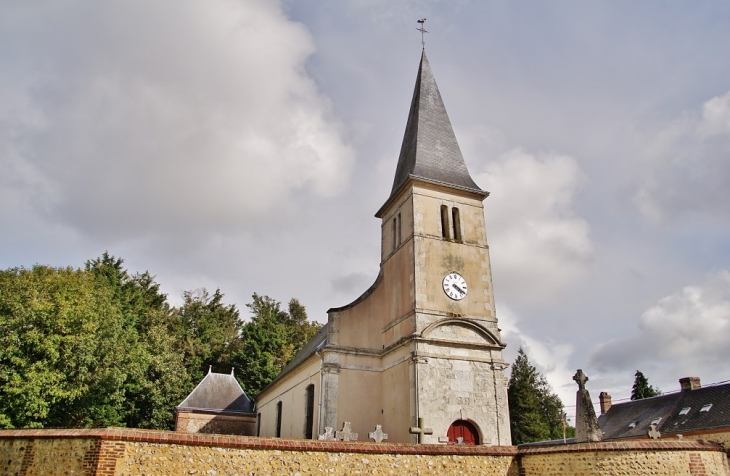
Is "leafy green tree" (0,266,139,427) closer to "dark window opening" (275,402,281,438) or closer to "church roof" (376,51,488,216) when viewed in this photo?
"dark window opening" (275,402,281,438)

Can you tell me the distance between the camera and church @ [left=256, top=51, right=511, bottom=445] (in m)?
18.0

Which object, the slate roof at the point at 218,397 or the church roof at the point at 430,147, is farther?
the slate roof at the point at 218,397

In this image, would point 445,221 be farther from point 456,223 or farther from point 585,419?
point 585,419

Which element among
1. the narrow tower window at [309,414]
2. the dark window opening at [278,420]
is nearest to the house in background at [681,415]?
the narrow tower window at [309,414]

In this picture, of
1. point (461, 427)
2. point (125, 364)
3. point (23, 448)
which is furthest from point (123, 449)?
point (125, 364)

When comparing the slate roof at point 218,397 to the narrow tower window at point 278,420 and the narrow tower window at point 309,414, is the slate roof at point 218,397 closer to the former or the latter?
the narrow tower window at point 278,420

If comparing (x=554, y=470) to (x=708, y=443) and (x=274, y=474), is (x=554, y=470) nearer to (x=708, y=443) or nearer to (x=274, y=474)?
(x=708, y=443)

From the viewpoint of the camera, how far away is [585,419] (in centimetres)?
1321

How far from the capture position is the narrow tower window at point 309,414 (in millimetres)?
21234

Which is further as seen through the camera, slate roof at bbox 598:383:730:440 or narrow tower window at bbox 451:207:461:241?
slate roof at bbox 598:383:730:440

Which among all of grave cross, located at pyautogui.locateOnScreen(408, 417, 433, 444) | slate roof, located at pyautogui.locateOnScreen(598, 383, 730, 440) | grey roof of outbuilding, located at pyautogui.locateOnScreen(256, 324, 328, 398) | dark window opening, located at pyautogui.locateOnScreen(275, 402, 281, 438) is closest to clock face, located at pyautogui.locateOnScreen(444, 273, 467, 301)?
grave cross, located at pyautogui.locateOnScreen(408, 417, 433, 444)

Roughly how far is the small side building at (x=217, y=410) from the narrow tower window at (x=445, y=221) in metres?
19.0

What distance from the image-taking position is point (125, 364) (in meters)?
25.6

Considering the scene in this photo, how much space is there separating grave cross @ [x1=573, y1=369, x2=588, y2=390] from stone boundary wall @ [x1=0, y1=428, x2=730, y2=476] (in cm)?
245
